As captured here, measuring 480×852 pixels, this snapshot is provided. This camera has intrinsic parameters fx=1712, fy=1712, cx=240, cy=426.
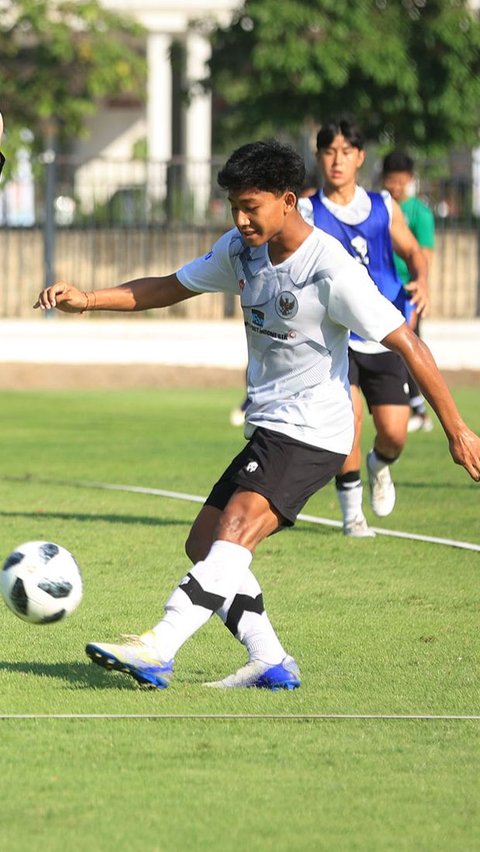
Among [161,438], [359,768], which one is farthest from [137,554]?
[161,438]

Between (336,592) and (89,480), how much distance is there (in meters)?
4.58

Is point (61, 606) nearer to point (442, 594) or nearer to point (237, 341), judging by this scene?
point (442, 594)

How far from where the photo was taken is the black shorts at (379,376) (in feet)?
31.7

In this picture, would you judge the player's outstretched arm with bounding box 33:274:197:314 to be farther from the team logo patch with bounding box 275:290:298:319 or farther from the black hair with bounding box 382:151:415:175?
the black hair with bounding box 382:151:415:175

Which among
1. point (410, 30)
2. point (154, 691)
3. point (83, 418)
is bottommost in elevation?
point (83, 418)

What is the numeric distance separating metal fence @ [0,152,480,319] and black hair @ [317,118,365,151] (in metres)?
13.0

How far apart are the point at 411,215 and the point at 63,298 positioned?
8468 millimetres

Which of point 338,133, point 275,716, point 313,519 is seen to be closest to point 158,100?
point 313,519

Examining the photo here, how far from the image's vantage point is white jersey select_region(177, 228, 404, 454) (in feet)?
19.2

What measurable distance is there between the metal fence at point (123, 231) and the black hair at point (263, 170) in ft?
55.6

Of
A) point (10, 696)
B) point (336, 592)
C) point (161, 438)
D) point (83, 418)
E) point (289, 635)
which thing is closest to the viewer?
point (10, 696)

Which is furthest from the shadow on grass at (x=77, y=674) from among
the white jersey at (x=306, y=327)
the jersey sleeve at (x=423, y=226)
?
the jersey sleeve at (x=423, y=226)

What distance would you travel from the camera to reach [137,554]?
899 cm

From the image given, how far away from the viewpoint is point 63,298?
6.30 m
